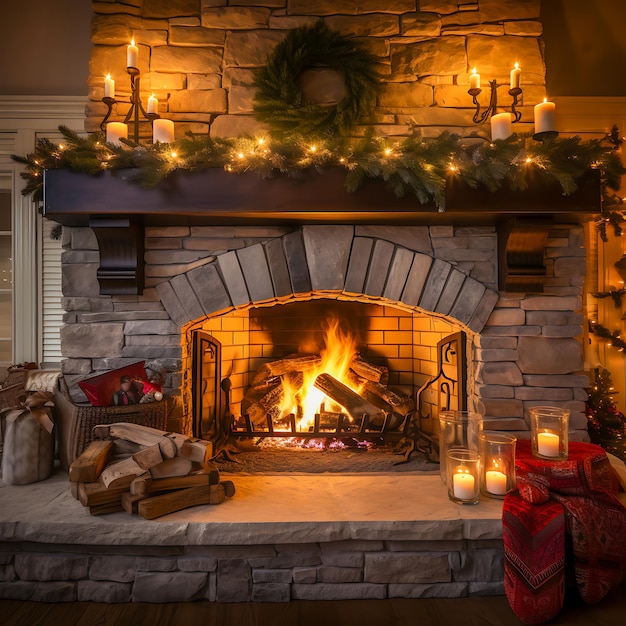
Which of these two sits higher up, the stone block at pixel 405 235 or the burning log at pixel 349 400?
the stone block at pixel 405 235

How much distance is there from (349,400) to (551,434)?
967 mm

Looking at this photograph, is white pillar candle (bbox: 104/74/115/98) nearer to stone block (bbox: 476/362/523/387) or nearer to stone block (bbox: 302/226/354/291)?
stone block (bbox: 302/226/354/291)

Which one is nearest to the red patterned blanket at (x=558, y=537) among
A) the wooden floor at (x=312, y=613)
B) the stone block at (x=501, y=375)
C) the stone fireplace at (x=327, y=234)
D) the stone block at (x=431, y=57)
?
the wooden floor at (x=312, y=613)

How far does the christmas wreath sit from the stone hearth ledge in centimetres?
154

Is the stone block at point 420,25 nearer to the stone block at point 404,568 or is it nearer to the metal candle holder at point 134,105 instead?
the metal candle holder at point 134,105

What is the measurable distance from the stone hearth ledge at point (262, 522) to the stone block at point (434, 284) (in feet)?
2.67

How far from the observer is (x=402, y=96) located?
2.21 metres

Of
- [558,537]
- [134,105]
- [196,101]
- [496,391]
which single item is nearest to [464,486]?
[558,537]

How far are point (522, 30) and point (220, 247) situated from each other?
1.74 meters

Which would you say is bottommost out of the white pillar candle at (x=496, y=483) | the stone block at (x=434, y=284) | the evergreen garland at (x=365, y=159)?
the white pillar candle at (x=496, y=483)

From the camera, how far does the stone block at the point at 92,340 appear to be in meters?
2.11

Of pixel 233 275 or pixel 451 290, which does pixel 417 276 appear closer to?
pixel 451 290

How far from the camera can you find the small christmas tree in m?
2.44

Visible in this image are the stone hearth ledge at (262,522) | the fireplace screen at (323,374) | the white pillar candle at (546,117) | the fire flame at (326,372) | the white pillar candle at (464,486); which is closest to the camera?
the stone hearth ledge at (262,522)
